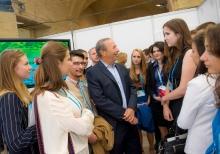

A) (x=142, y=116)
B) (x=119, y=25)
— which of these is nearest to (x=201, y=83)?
(x=142, y=116)

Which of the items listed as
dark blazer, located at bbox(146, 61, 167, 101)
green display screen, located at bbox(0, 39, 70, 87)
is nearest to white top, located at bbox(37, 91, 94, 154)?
dark blazer, located at bbox(146, 61, 167, 101)

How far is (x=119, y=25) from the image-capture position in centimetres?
645

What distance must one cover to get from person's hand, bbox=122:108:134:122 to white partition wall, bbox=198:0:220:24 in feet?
11.0

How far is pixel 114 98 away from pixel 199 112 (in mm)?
1165

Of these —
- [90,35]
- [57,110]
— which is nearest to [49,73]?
[57,110]

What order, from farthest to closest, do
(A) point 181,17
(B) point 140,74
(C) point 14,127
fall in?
(A) point 181,17
(B) point 140,74
(C) point 14,127

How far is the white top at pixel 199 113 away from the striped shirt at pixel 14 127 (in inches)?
44.8

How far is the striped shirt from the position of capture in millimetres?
1552

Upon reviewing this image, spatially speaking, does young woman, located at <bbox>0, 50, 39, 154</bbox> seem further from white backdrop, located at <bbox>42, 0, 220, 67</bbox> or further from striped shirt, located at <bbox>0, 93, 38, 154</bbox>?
white backdrop, located at <bbox>42, 0, 220, 67</bbox>

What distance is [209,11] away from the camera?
5.00 meters

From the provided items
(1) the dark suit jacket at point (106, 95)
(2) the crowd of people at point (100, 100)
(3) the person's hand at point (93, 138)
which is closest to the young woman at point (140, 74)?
(2) the crowd of people at point (100, 100)

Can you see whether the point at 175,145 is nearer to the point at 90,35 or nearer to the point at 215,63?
the point at 215,63

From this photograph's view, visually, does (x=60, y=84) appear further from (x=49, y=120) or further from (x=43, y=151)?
(x=43, y=151)

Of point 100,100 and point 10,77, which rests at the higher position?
point 10,77
